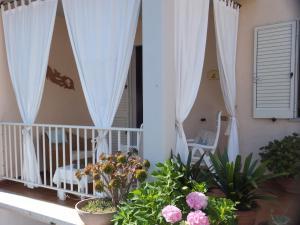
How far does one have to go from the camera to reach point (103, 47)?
10.4 feet

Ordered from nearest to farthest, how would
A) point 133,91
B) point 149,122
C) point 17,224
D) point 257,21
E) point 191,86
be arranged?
point 149,122 → point 191,86 → point 17,224 → point 257,21 → point 133,91

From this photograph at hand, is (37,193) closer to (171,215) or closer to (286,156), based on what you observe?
(171,215)

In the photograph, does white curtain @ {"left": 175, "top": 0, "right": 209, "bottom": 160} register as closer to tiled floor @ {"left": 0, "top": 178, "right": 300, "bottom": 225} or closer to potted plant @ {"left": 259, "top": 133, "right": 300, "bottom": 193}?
tiled floor @ {"left": 0, "top": 178, "right": 300, "bottom": 225}

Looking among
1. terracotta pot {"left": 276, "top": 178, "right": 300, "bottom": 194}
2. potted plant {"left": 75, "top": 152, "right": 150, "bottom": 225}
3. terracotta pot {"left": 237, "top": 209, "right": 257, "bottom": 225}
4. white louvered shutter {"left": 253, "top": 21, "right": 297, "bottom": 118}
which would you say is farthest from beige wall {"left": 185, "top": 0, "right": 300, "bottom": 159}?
potted plant {"left": 75, "top": 152, "right": 150, "bottom": 225}

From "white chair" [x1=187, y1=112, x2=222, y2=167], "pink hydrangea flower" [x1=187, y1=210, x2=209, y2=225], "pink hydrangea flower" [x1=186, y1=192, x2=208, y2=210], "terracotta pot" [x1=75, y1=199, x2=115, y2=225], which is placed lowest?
"terracotta pot" [x1=75, y1=199, x2=115, y2=225]

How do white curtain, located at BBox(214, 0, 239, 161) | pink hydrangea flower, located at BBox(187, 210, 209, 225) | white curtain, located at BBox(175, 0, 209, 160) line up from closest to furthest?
pink hydrangea flower, located at BBox(187, 210, 209, 225) < white curtain, located at BBox(175, 0, 209, 160) < white curtain, located at BBox(214, 0, 239, 161)

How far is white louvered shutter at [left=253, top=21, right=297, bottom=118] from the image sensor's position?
412cm

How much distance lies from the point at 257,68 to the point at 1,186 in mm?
3969

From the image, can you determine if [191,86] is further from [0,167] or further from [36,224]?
[0,167]

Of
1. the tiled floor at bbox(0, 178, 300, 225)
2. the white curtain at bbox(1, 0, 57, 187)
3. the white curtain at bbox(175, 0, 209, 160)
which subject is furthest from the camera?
the white curtain at bbox(1, 0, 57, 187)

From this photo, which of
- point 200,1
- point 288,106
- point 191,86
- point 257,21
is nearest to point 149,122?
point 191,86

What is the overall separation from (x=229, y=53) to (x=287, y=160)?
1567mm

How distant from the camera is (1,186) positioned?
4.13 m

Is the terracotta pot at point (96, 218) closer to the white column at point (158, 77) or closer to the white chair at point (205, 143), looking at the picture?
the white column at point (158, 77)
